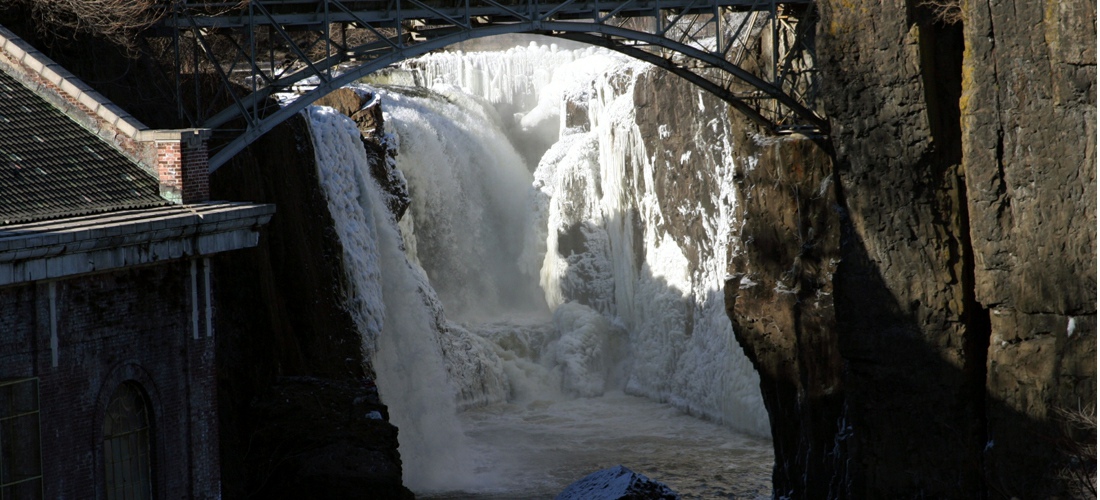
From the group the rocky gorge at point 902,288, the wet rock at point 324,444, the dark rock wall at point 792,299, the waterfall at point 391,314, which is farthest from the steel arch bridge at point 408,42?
the wet rock at point 324,444

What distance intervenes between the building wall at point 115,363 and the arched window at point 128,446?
101mm

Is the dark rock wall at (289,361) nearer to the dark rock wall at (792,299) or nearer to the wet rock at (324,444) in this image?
the wet rock at (324,444)

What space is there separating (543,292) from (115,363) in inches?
1061

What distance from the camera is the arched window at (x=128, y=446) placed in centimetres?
1422

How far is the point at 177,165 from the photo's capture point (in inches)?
614

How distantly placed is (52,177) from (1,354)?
256 cm

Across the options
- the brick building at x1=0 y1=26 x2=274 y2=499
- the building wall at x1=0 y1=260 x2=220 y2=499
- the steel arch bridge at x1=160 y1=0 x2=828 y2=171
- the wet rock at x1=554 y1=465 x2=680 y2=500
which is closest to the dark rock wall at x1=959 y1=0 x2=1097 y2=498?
the wet rock at x1=554 y1=465 x2=680 y2=500

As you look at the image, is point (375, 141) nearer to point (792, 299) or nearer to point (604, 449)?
point (604, 449)

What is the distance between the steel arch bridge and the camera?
2008cm

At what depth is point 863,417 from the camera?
21.1 metres

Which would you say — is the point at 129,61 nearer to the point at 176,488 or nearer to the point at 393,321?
the point at 176,488

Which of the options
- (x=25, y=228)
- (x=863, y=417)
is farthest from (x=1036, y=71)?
(x=25, y=228)

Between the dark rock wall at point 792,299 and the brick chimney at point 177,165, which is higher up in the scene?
the brick chimney at point 177,165

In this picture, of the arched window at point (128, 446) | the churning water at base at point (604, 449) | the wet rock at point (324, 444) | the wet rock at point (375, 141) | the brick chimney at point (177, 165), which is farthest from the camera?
the wet rock at point (375, 141)
